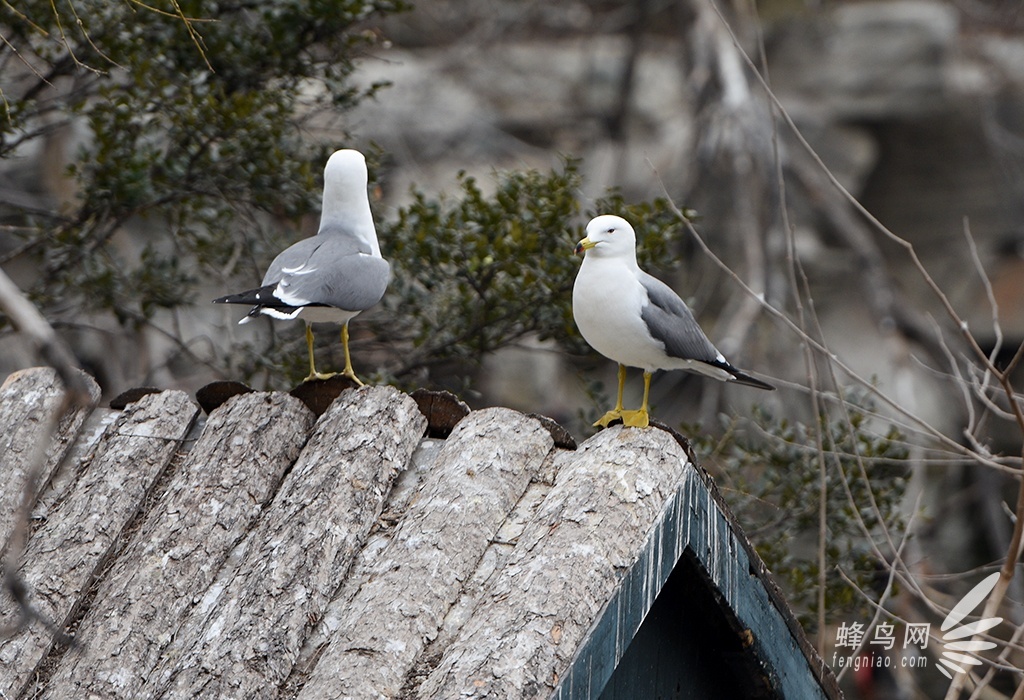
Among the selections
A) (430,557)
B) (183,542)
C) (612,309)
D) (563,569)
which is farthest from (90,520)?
(612,309)

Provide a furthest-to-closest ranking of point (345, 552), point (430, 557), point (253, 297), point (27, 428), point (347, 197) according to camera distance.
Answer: point (347, 197) < point (253, 297) < point (27, 428) < point (345, 552) < point (430, 557)

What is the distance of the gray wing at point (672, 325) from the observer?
3.27 metres

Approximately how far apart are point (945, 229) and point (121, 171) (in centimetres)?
1007

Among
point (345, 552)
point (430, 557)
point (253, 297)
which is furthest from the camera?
point (253, 297)

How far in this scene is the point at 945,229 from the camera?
12922mm

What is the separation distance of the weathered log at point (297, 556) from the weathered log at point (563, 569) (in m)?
0.36

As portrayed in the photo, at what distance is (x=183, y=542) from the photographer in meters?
2.66

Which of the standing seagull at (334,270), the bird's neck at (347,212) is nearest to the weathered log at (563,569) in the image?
the standing seagull at (334,270)

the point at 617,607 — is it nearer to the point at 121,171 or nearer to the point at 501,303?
the point at 501,303

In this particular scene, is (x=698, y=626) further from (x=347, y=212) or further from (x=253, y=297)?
(x=347, y=212)

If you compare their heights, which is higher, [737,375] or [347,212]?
[347,212]

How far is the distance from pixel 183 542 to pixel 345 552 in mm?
392

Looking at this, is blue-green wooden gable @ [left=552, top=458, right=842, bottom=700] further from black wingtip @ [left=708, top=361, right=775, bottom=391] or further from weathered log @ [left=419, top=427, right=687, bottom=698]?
black wingtip @ [left=708, top=361, right=775, bottom=391]

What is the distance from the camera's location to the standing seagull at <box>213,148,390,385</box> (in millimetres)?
3562
